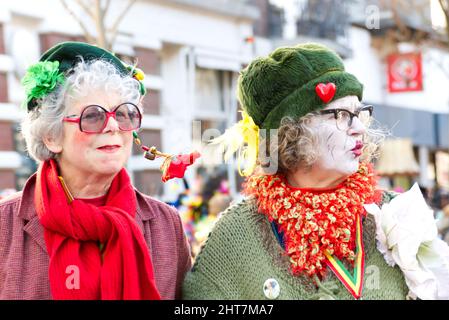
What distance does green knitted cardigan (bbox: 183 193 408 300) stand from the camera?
134 inches

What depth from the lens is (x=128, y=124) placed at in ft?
11.0

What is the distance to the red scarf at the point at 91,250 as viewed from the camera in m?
3.18

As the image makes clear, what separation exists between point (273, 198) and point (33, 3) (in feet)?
22.5

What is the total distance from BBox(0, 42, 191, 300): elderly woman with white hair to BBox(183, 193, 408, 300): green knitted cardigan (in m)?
0.15

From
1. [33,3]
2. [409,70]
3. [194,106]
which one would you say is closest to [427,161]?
[409,70]

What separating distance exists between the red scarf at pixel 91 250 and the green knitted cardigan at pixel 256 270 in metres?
0.32

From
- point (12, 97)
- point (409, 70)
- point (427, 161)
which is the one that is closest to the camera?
point (12, 97)

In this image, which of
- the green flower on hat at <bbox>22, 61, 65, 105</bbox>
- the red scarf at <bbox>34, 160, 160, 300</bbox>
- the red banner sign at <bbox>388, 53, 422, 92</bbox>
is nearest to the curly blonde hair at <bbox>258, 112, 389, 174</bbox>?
the red scarf at <bbox>34, 160, 160, 300</bbox>

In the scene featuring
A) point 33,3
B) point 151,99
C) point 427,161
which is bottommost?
point 427,161

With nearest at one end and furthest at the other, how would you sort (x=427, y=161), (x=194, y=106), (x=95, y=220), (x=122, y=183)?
1. (x=95, y=220)
2. (x=122, y=183)
3. (x=194, y=106)
4. (x=427, y=161)

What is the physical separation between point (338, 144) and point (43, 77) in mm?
1182

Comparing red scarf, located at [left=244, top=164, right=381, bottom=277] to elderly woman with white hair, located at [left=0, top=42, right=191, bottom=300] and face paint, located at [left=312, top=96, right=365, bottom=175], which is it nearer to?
face paint, located at [left=312, top=96, right=365, bottom=175]

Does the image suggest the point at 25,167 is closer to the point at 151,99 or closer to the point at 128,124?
the point at 151,99

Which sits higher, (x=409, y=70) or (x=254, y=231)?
(x=409, y=70)
